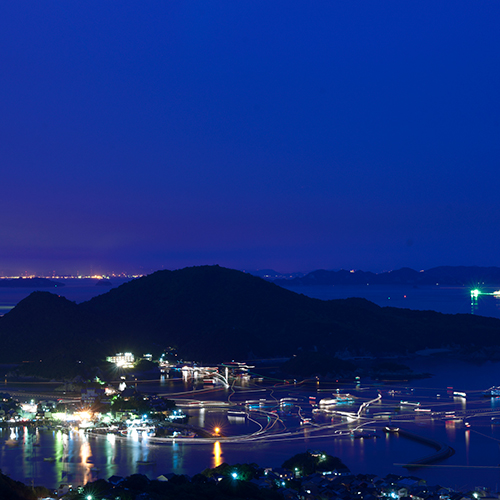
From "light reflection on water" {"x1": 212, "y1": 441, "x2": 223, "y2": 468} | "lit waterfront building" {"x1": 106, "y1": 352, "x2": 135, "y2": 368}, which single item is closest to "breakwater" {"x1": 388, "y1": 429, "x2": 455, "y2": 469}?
"light reflection on water" {"x1": 212, "y1": 441, "x2": 223, "y2": 468}

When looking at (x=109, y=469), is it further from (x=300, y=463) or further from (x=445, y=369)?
(x=445, y=369)

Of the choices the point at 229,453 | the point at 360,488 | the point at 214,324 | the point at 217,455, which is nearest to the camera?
the point at 360,488

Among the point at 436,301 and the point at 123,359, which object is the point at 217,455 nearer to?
the point at 123,359

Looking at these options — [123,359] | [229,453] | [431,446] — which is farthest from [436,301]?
[229,453]

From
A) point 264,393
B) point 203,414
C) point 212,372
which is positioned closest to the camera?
point 203,414

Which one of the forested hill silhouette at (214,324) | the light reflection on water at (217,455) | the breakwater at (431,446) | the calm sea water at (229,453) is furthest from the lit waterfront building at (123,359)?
the breakwater at (431,446)

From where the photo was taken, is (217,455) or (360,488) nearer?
(360,488)

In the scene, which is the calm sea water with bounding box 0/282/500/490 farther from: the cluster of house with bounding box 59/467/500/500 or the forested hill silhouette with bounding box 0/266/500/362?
the forested hill silhouette with bounding box 0/266/500/362

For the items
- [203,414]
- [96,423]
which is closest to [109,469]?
[96,423]
